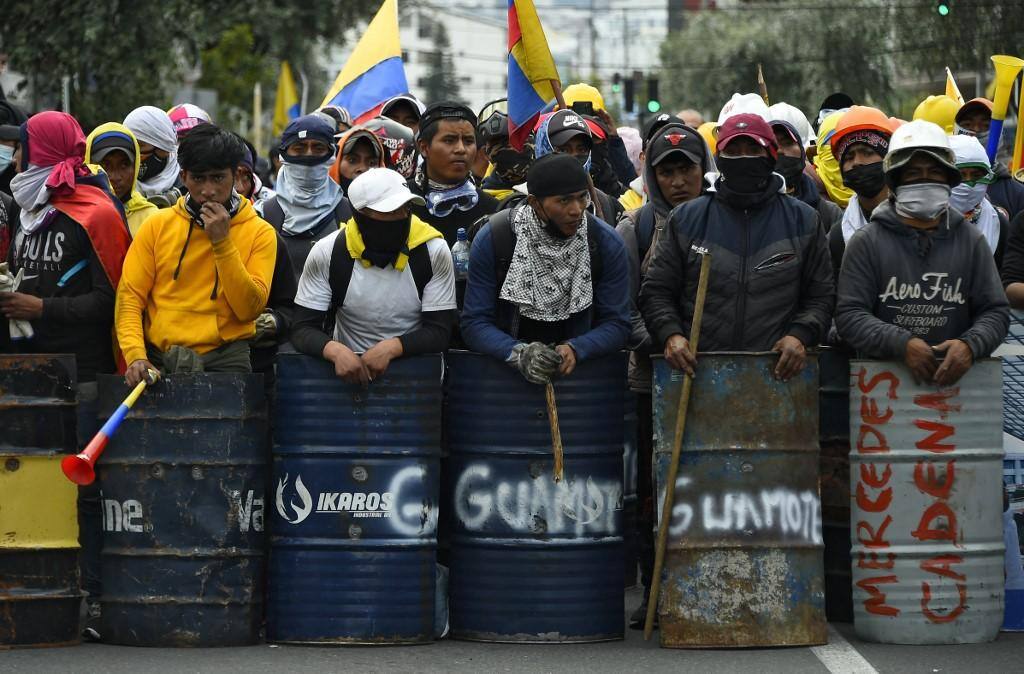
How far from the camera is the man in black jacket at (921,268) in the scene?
23.2ft

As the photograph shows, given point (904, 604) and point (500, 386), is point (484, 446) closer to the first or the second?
point (500, 386)

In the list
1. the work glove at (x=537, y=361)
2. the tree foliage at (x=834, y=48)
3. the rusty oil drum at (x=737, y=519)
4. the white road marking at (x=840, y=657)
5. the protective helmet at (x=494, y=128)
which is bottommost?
the white road marking at (x=840, y=657)

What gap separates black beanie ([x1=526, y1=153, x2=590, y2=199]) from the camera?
692 centimetres

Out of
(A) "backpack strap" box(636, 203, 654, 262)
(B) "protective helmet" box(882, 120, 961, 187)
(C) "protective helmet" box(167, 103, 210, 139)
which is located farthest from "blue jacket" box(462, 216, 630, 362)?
(C) "protective helmet" box(167, 103, 210, 139)

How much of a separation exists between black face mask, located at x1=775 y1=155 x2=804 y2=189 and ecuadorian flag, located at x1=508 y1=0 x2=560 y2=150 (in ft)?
4.06

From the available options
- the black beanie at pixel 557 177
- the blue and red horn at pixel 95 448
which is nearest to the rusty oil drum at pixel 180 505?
the blue and red horn at pixel 95 448

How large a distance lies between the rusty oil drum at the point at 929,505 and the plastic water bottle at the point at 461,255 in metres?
1.90

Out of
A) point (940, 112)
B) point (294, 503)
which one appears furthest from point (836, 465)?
point (940, 112)

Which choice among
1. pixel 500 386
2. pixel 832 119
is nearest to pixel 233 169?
pixel 500 386

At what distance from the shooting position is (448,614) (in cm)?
726

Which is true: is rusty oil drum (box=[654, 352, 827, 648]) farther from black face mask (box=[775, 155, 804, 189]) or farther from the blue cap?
the blue cap

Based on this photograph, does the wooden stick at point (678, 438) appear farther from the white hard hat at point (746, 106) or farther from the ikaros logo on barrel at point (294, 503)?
the white hard hat at point (746, 106)

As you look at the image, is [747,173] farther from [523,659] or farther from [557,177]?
Result: [523,659]

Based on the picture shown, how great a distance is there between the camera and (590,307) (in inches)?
283
